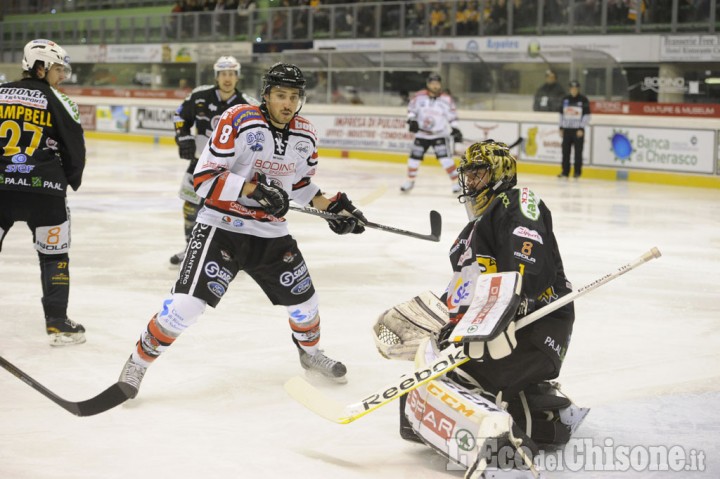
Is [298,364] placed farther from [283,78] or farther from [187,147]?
[187,147]

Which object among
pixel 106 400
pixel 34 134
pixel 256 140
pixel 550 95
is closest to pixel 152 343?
pixel 106 400

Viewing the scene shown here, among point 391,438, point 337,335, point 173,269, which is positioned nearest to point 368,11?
point 173,269

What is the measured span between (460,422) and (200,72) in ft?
59.3

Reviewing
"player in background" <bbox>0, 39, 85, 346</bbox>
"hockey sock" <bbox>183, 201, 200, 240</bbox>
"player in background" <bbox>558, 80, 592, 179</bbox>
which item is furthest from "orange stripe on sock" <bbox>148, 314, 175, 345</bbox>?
"player in background" <bbox>558, 80, 592, 179</bbox>

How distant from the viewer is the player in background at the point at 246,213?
11.7 ft

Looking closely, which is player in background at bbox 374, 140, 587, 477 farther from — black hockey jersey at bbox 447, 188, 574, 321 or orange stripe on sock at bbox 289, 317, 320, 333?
orange stripe on sock at bbox 289, 317, 320, 333

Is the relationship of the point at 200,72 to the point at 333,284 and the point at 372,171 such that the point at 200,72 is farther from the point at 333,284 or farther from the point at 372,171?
the point at 333,284

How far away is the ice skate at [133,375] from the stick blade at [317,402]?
0.61 m

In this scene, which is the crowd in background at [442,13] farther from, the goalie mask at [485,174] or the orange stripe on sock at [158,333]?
the orange stripe on sock at [158,333]

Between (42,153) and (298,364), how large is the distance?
145 centimetres

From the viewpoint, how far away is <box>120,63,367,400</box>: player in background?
3559mm

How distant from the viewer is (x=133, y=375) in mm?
3631

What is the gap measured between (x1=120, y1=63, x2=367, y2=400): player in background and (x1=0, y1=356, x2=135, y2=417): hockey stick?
12 centimetres

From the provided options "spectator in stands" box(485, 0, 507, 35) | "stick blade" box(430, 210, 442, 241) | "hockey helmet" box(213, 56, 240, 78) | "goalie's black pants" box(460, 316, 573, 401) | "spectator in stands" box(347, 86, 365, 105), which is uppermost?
"spectator in stands" box(485, 0, 507, 35)
